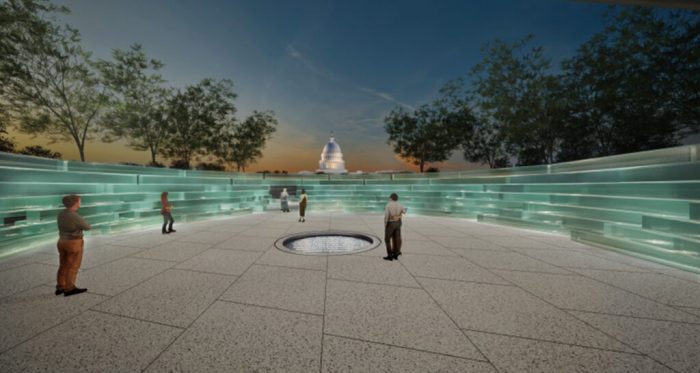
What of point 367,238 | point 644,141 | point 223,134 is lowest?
point 367,238

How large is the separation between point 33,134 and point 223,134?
700 inches

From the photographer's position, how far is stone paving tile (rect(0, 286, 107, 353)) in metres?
2.71

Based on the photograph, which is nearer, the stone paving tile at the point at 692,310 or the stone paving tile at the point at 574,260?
the stone paving tile at the point at 692,310

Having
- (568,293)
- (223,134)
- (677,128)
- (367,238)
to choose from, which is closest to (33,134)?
(223,134)

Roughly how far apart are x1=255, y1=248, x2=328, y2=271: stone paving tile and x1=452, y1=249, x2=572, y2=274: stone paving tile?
3.56m

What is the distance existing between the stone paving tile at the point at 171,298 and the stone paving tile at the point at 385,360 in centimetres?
198

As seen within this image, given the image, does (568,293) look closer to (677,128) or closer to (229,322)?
(229,322)

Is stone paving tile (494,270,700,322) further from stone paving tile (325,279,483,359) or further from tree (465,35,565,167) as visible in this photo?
tree (465,35,565,167)

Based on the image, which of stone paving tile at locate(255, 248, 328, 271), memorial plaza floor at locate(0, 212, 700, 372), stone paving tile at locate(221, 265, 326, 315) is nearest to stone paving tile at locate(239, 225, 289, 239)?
stone paving tile at locate(255, 248, 328, 271)

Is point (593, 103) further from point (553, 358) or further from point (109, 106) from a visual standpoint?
point (109, 106)

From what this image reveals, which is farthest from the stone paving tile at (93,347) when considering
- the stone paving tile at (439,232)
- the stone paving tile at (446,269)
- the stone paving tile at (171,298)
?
the stone paving tile at (439,232)

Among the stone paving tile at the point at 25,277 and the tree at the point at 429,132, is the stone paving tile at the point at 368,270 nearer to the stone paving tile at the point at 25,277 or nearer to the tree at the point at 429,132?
the stone paving tile at the point at 25,277

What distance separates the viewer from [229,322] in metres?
2.97

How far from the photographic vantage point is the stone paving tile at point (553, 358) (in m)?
2.23
